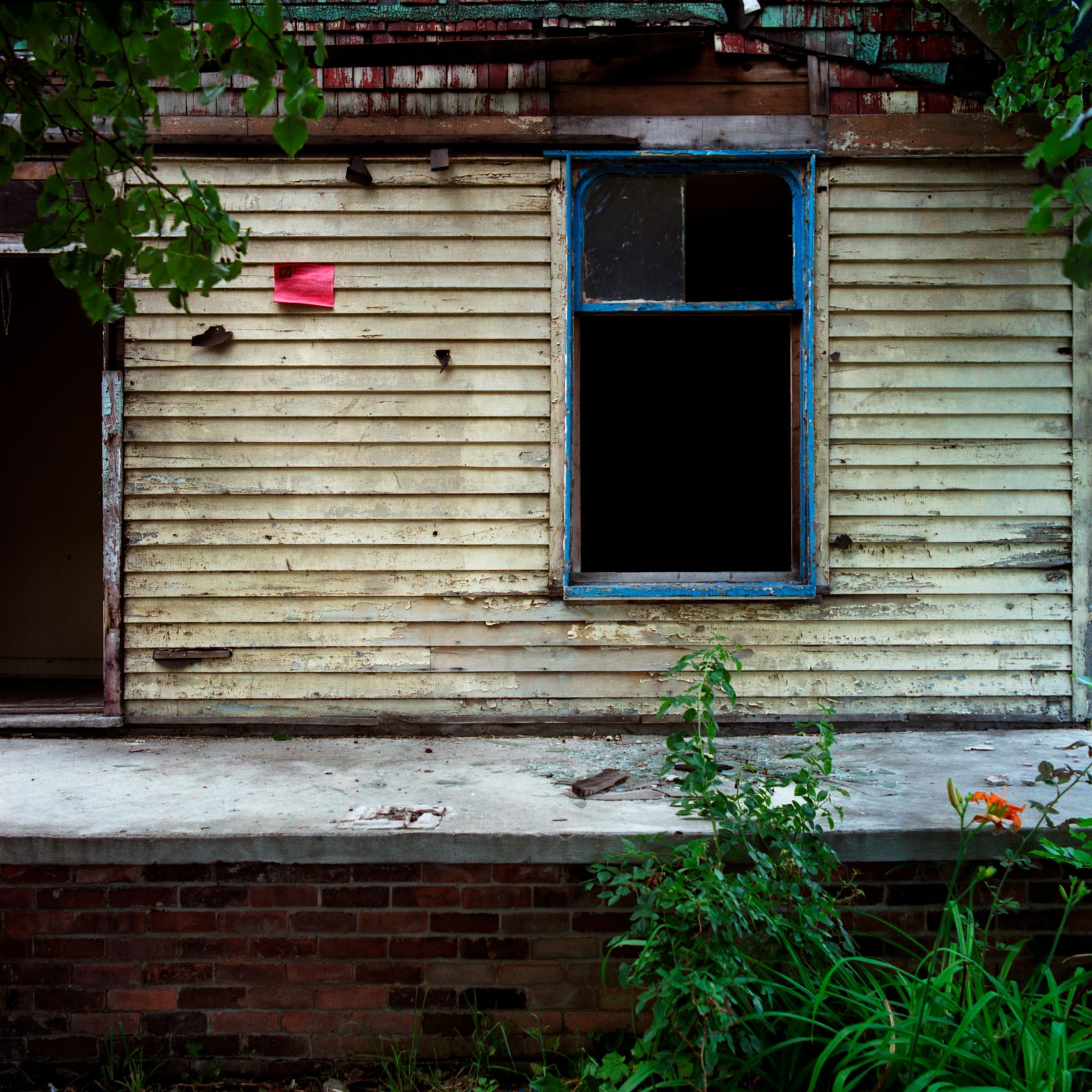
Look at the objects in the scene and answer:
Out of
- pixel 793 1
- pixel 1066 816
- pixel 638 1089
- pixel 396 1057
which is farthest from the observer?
pixel 793 1

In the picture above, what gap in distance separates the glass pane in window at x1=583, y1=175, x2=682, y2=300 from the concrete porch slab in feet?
7.35

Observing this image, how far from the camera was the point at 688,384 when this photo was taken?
838 centimetres

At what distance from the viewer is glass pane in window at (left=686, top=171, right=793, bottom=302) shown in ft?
14.0

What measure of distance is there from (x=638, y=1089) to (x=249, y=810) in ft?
5.13

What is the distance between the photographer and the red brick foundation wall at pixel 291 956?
2.74 meters

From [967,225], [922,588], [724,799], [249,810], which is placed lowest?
[249,810]

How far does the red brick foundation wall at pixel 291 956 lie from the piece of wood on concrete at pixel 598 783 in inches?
16.6

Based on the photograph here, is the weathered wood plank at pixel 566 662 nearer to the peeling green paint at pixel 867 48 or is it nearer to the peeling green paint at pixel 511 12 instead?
the peeling green paint at pixel 867 48

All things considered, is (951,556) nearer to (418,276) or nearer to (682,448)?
(418,276)

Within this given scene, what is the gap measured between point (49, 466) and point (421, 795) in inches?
192

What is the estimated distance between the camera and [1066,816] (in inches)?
113

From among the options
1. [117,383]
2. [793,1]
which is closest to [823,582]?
[793,1]

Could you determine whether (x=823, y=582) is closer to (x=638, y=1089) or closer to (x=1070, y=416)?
(x=1070, y=416)

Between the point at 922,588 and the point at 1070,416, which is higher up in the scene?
the point at 1070,416
